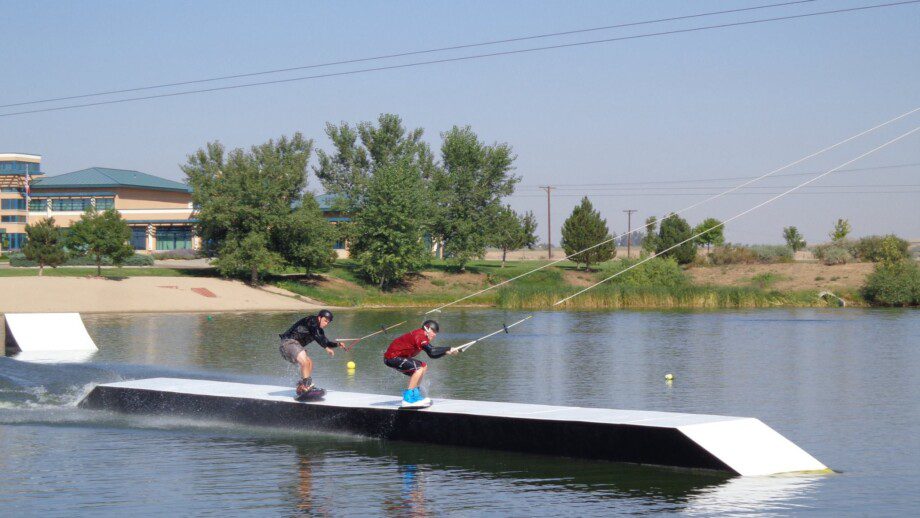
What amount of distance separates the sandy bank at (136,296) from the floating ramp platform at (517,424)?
3868 cm

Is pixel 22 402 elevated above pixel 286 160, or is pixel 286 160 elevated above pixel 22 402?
pixel 286 160

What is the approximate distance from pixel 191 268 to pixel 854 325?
1943 inches

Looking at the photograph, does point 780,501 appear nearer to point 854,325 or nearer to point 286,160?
point 854,325

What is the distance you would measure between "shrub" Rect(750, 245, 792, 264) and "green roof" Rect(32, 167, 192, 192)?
60.6 meters

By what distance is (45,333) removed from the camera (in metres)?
34.8

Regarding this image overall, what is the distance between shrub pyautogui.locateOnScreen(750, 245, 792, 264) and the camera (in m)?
88.8

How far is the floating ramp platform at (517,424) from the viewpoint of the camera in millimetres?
14961

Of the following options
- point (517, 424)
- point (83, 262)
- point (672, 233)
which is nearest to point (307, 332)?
point (517, 424)

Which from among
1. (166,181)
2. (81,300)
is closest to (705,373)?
(81,300)

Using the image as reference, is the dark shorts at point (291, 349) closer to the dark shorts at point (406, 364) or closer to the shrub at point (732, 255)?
the dark shorts at point (406, 364)

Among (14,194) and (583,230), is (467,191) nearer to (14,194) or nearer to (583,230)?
(583,230)

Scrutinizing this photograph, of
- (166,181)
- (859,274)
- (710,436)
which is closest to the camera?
(710,436)

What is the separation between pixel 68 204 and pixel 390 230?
2031 inches

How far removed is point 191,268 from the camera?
77.9 m
